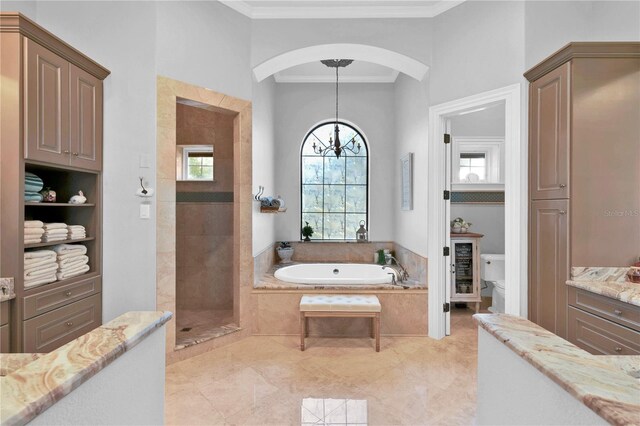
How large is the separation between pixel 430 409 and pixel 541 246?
4.62 feet

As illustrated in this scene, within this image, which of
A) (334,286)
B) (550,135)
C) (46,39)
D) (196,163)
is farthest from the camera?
(196,163)

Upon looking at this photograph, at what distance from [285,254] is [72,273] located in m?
2.49

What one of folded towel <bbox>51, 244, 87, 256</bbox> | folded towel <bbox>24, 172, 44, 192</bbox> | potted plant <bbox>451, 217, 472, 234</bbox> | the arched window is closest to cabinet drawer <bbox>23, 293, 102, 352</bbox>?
folded towel <bbox>51, 244, 87, 256</bbox>

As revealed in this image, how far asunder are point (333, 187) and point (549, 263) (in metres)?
3.09

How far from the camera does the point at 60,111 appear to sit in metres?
2.15

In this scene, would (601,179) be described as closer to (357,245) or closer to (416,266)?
(416,266)

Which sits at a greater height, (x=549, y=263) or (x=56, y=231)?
(x=56, y=231)

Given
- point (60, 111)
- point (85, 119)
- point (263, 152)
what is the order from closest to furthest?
1. point (60, 111)
2. point (85, 119)
3. point (263, 152)

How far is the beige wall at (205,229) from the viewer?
395 centimetres

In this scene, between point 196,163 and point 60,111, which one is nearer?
point 60,111

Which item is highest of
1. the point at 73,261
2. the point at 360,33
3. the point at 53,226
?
the point at 360,33

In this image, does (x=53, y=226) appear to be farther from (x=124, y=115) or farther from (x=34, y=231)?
(x=124, y=115)

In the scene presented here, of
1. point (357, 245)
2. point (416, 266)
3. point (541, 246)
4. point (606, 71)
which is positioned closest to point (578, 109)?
point (606, 71)

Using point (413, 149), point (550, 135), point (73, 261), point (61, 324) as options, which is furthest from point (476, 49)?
point (61, 324)
